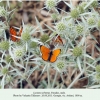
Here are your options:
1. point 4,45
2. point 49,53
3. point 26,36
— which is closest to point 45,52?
point 49,53

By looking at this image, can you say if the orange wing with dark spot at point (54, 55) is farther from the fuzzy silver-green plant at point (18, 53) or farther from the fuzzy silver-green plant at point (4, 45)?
the fuzzy silver-green plant at point (4, 45)

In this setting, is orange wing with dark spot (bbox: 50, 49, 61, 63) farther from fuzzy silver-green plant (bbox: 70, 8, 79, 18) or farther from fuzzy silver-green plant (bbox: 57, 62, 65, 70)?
fuzzy silver-green plant (bbox: 70, 8, 79, 18)

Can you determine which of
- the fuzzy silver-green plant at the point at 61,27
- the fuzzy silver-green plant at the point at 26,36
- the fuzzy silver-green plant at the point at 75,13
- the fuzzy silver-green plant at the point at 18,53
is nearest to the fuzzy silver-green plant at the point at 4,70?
the fuzzy silver-green plant at the point at 18,53

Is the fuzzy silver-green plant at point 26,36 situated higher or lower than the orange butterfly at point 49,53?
higher

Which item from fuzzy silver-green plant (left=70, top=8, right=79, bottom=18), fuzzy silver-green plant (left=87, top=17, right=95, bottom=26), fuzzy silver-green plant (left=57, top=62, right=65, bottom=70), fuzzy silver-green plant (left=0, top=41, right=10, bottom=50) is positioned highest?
fuzzy silver-green plant (left=70, top=8, right=79, bottom=18)

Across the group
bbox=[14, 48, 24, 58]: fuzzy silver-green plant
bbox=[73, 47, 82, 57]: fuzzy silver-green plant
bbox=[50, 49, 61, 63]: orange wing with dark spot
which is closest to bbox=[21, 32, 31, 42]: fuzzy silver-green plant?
bbox=[14, 48, 24, 58]: fuzzy silver-green plant

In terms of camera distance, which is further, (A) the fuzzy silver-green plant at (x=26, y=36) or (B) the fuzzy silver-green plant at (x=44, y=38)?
(B) the fuzzy silver-green plant at (x=44, y=38)

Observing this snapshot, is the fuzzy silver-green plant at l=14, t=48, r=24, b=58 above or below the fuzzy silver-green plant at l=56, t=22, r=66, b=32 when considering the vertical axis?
below

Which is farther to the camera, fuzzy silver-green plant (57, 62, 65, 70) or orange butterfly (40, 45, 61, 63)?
fuzzy silver-green plant (57, 62, 65, 70)

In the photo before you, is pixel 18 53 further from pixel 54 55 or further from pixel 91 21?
pixel 91 21
